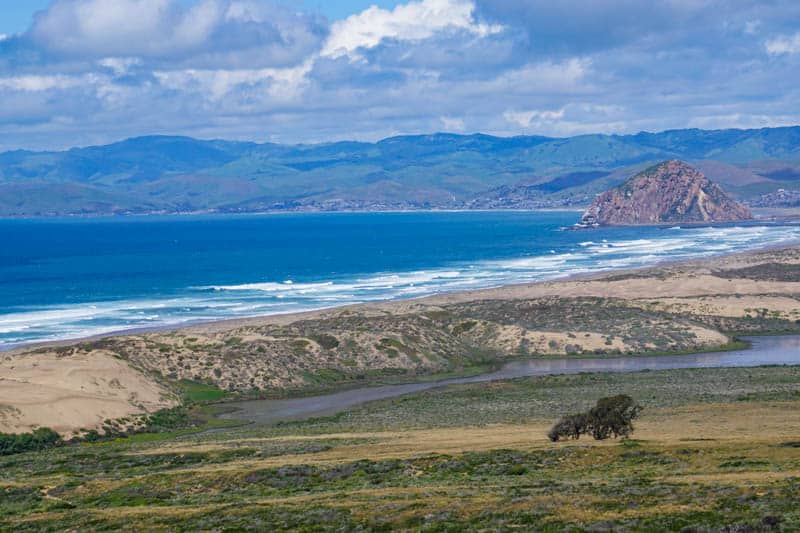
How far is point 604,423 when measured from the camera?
41.2 metres

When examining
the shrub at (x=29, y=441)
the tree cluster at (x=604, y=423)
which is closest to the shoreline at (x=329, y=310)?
the shrub at (x=29, y=441)

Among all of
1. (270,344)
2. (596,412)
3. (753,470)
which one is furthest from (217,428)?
(753,470)

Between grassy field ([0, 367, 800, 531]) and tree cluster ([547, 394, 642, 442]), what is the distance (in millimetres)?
892

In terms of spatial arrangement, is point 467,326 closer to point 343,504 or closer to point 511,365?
point 511,365

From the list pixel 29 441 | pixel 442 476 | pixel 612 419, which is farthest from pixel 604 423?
pixel 29 441

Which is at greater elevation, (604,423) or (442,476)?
(442,476)

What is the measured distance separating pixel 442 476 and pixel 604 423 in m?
10.7

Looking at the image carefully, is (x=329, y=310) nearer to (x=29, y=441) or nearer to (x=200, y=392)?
(x=200, y=392)

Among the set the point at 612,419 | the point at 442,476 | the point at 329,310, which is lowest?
the point at 612,419

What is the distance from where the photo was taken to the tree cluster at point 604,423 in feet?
134

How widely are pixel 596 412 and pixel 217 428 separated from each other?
27.1m

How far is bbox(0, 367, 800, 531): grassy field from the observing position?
24.8 meters

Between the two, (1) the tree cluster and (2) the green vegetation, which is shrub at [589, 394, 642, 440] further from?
(2) the green vegetation

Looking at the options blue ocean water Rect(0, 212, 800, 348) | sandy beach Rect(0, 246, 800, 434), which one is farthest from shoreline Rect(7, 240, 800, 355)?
blue ocean water Rect(0, 212, 800, 348)
